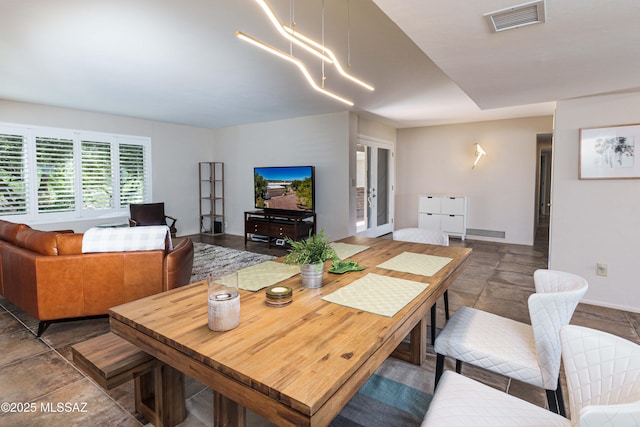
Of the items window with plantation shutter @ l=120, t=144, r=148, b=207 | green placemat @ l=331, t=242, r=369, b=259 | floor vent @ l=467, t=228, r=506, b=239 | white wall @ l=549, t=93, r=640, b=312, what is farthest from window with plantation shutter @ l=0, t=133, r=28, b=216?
floor vent @ l=467, t=228, r=506, b=239

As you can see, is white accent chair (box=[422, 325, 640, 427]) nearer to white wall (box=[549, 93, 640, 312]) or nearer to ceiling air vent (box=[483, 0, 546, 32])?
ceiling air vent (box=[483, 0, 546, 32])

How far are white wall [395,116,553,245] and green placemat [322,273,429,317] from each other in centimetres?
570

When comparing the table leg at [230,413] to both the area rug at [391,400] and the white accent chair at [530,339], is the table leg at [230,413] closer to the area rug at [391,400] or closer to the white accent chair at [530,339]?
the area rug at [391,400]

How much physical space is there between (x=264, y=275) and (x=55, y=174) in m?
5.57

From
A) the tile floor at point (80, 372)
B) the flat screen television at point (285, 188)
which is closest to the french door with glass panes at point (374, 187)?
the flat screen television at point (285, 188)

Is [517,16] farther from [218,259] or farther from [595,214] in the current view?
[218,259]

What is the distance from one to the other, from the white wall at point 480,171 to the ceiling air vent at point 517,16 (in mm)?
5217

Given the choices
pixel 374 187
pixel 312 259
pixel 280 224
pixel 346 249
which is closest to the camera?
pixel 312 259

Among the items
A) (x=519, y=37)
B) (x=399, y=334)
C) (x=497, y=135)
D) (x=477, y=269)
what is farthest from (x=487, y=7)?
(x=497, y=135)

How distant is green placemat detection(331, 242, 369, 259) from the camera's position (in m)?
2.35

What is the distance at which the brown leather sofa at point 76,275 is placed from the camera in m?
2.57

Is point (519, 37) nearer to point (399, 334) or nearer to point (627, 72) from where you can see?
point (627, 72)

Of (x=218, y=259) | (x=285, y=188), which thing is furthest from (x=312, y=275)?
(x=285, y=188)

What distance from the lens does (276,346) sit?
3.46ft
